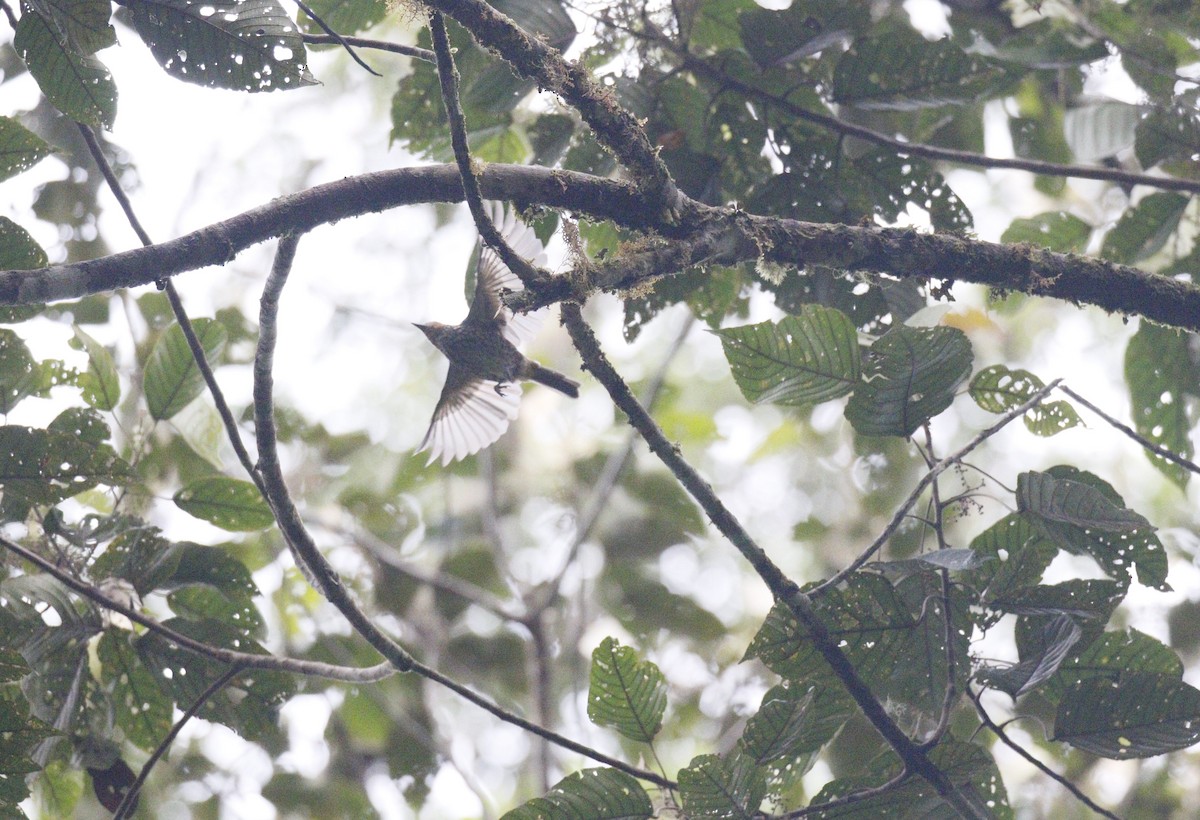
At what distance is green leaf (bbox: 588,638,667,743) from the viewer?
1657 mm

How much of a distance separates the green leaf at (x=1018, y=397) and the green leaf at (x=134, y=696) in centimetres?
186

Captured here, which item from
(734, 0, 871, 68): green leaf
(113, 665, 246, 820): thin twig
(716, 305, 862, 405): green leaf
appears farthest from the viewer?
(734, 0, 871, 68): green leaf

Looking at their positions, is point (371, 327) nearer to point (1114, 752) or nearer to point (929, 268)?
point (929, 268)

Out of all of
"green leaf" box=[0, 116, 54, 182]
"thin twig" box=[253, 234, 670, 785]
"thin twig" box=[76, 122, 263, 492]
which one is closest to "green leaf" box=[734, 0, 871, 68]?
"thin twig" box=[253, 234, 670, 785]

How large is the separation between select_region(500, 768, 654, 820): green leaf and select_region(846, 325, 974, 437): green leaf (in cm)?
74

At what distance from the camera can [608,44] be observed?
2467 mm

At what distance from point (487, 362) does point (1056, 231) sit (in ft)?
5.60

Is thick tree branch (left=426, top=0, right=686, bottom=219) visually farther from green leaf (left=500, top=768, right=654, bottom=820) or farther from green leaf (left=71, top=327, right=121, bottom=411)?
green leaf (left=71, top=327, right=121, bottom=411)

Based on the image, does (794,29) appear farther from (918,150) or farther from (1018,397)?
(1018,397)

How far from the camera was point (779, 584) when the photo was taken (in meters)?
1.61

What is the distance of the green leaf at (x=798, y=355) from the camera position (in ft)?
5.29

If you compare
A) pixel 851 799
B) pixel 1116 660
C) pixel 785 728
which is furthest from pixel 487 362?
pixel 1116 660

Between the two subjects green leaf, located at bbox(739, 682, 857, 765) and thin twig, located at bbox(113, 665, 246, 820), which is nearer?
green leaf, located at bbox(739, 682, 857, 765)

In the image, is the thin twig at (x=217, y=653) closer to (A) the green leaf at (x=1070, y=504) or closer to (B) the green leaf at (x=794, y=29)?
(A) the green leaf at (x=1070, y=504)
